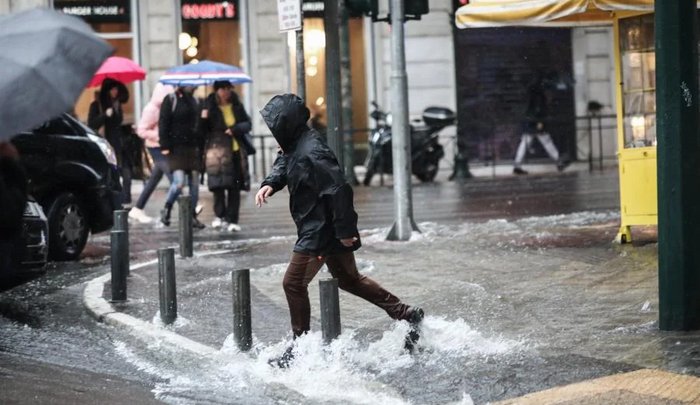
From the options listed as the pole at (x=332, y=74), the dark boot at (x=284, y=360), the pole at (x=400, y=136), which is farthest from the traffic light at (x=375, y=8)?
the dark boot at (x=284, y=360)

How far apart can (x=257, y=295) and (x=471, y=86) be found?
19838 millimetres

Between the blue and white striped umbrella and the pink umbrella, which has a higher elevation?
the pink umbrella

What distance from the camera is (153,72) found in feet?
95.1

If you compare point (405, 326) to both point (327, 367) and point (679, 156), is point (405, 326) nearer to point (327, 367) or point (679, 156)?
point (327, 367)

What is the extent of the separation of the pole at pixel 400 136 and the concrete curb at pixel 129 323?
3.72 m

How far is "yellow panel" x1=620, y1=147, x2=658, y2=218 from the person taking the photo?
12.9 m

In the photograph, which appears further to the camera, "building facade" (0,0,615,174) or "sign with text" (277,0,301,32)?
"building facade" (0,0,615,174)

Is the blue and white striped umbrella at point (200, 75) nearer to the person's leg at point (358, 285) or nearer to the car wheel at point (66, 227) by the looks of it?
the car wheel at point (66, 227)

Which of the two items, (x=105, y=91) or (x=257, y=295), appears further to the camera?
(x=105, y=91)

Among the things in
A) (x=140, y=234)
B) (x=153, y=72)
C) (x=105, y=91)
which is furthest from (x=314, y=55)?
(x=140, y=234)

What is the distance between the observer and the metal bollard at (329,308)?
7.92m

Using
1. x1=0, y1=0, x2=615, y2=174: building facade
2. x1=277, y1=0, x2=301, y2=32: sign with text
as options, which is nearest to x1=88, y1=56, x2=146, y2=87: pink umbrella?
x1=0, y1=0, x2=615, y2=174: building facade

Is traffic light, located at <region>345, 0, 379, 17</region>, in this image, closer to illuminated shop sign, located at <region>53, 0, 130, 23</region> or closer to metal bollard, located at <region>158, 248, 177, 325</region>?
metal bollard, located at <region>158, 248, 177, 325</region>

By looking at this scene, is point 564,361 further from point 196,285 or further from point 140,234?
point 140,234
